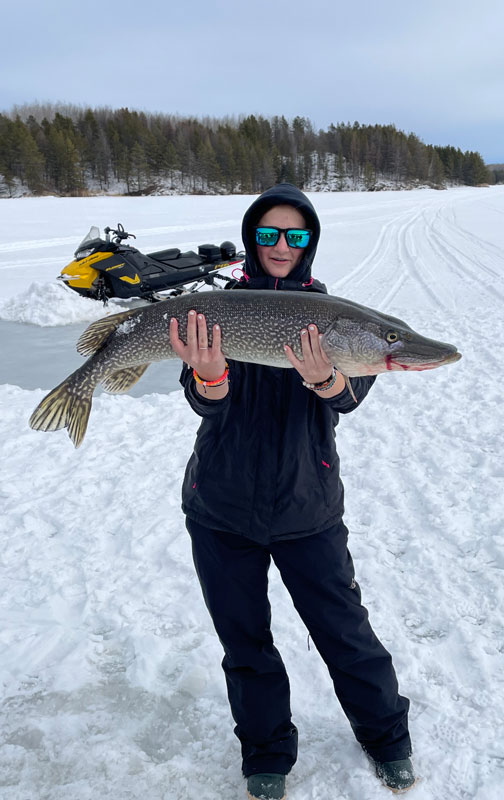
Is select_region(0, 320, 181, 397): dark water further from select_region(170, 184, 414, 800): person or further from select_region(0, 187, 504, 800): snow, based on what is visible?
select_region(170, 184, 414, 800): person

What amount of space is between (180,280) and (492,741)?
7.85 metres

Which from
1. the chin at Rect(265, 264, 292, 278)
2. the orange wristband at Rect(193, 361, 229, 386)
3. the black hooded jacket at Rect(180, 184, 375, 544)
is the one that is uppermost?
the chin at Rect(265, 264, 292, 278)

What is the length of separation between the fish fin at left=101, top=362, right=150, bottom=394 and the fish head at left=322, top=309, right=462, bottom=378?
95 centimetres

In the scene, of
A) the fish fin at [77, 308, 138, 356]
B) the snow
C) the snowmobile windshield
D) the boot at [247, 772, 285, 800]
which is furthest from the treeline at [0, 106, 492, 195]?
the boot at [247, 772, 285, 800]

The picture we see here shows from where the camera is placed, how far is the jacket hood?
7.07 ft

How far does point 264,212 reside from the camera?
220cm

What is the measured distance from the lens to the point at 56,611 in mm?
2725

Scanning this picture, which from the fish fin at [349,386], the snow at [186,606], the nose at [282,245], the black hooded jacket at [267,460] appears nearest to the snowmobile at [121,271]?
the snow at [186,606]

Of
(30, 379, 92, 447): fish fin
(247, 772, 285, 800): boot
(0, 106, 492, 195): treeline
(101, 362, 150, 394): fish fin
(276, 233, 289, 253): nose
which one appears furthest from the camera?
(0, 106, 492, 195): treeline

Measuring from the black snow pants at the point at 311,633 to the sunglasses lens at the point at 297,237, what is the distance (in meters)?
1.18

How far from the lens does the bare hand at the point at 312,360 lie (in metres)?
1.94

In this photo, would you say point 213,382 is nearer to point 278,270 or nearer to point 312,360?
point 312,360

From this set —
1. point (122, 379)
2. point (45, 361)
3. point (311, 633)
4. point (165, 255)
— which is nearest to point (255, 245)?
point (122, 379)

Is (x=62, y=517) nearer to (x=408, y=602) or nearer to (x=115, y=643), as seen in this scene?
(x=115, y=643)
